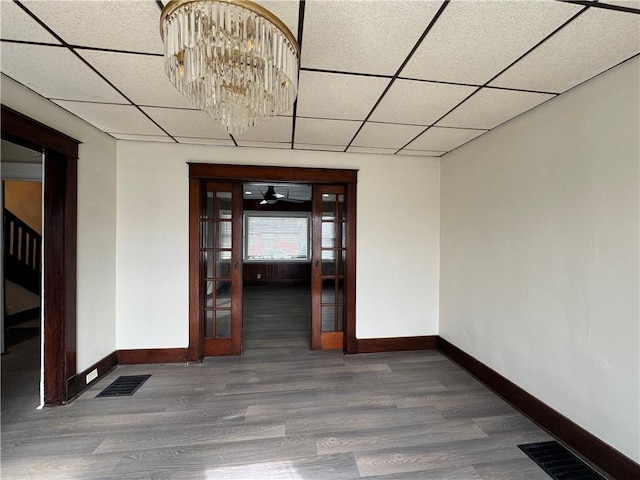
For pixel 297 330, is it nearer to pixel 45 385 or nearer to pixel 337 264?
pixel 337 264

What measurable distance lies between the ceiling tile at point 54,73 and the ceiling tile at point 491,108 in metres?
2.72

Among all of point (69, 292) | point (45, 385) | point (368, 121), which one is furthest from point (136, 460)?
point (368, 121)

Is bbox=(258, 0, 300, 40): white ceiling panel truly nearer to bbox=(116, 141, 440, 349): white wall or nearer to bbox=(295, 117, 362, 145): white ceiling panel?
bbox=(295, 117, 362, 145): white ceiling panel

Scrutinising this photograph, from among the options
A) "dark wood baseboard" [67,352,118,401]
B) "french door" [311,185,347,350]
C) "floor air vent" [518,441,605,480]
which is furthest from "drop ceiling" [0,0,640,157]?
"floor air vent" [518,441,605,480]

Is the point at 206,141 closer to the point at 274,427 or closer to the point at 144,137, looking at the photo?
the point at 144,137

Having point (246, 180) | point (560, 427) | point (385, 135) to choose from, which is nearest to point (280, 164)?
point (246, 180)

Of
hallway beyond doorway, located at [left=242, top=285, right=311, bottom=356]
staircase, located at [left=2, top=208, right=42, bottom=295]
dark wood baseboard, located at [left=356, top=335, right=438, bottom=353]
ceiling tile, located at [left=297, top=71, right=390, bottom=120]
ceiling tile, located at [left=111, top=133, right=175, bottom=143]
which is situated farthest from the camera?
staircase, located at [left=2, top=208, right=42, bottom=295]

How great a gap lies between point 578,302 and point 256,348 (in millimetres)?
3383

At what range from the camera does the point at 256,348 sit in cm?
379

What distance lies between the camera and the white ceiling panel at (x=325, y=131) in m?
2.63

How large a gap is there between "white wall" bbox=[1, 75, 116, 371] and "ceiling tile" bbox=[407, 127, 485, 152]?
3.32 metres

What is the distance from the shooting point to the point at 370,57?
168cm

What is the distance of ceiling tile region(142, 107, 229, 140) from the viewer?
2.43 metres

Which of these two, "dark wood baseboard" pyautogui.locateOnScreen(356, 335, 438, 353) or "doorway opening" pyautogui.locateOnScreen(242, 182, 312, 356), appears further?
"doorway opening" pyautogui.locateOnScreen(242, 182, 312, 356)
